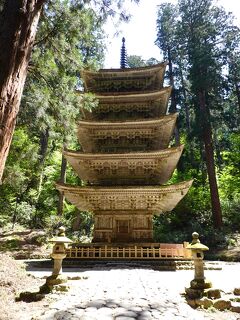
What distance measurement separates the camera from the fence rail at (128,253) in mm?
13836

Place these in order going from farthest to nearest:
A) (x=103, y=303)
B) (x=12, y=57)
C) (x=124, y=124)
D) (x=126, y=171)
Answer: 1. (x=124, y=124)
2. (x=126, y=171)
3. (x=103, y=303)
4. (x=12, y=57)

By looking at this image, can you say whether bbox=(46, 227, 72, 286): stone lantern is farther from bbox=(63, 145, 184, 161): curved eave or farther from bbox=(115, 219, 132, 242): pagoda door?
bbox=(115, 219, 132, 242): pagoda door

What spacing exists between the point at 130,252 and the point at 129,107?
9.42 metres

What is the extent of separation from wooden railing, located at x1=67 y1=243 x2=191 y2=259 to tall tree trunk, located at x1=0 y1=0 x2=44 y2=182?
437 inches

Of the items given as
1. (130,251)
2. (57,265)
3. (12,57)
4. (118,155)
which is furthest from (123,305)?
(118,155)

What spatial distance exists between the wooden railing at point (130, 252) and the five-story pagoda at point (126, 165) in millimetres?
333

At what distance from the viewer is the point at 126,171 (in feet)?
55.0

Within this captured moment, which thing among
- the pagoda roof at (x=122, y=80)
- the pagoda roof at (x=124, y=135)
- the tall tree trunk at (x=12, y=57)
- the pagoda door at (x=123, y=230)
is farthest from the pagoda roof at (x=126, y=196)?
the tall tree trunk at (x=12, y=57)

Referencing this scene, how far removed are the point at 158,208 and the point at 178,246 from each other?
2851 millimetres

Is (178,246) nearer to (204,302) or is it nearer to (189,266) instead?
(189,266)

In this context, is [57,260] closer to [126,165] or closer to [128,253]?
[128,253]

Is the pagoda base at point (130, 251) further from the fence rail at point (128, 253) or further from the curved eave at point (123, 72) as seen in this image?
the curved eave at point (123, 72)

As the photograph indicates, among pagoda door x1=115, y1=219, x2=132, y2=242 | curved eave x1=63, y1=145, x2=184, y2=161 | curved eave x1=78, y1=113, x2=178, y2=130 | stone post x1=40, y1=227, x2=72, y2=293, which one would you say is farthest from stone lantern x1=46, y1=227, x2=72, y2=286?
curved eave x1=78, y1=113, x2=178, y2=130

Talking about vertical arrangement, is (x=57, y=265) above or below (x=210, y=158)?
below
